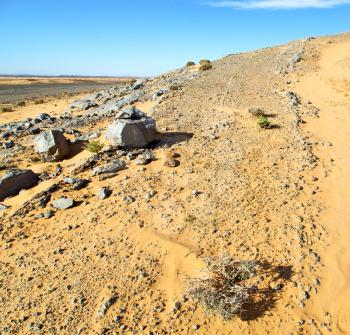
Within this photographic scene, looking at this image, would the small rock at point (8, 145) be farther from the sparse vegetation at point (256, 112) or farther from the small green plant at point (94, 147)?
the sparse vegetation at point (256, 112)

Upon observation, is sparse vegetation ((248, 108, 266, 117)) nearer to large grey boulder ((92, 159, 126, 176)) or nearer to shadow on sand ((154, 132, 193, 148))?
shadow on sand ((154, 132, 193, 148))

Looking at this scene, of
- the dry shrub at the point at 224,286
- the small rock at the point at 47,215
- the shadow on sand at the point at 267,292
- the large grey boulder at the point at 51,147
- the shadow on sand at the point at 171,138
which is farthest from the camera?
the shadow on sand at the point at 171,138

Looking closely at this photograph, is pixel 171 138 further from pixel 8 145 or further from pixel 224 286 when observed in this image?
pixel 224 286

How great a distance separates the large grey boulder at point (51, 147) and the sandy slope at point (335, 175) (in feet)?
31.9

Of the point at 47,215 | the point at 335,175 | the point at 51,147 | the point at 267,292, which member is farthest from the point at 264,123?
the point at 47,215

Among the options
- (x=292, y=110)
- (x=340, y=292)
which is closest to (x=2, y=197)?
(x=340, y=292)

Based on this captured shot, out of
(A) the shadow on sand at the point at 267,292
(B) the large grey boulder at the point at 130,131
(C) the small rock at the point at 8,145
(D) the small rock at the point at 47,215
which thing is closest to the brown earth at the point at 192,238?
(A) the shadow on sand at the point at 267,292

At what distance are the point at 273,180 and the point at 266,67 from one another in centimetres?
1757

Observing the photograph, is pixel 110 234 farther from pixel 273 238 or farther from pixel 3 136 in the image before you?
pixel 3 136

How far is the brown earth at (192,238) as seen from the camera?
22.5 feet

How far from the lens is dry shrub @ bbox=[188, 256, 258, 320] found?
672 centimetres

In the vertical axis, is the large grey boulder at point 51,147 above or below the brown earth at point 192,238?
above

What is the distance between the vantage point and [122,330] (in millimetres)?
6598

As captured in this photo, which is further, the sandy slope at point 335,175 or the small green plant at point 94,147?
the small green plant at point 94,147
